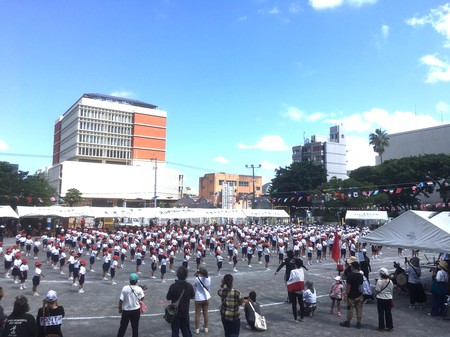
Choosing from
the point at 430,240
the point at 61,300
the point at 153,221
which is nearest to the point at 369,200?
the point at 153,221

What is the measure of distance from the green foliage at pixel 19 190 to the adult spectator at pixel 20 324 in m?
36.6

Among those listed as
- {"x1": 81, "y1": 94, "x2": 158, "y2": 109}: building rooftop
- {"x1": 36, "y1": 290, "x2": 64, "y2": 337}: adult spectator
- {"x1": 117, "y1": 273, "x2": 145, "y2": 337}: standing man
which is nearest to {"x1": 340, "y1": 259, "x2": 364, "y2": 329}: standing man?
{"x1": 117, "y1": 273, "x2": 145, "y2": 337}: standing man

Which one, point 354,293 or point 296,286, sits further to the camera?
point 296,286

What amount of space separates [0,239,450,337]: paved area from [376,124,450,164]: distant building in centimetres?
6858

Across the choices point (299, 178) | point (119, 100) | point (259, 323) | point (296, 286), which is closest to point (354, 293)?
point (296, 286)

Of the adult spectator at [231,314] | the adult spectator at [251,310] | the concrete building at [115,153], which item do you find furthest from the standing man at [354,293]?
the concrete building at [115,153]

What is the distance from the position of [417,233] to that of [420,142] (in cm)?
7588

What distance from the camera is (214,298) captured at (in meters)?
12.7

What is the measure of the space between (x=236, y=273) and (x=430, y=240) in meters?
9.12

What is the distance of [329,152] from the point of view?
95688mm

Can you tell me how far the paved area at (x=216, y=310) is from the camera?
29.8ft

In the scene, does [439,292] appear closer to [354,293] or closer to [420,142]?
[354,293]

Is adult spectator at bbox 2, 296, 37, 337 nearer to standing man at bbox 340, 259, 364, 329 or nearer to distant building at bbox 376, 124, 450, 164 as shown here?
standing man at bbox 340, 259, 364, 329

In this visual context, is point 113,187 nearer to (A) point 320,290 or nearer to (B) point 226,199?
(B) point 226,199
